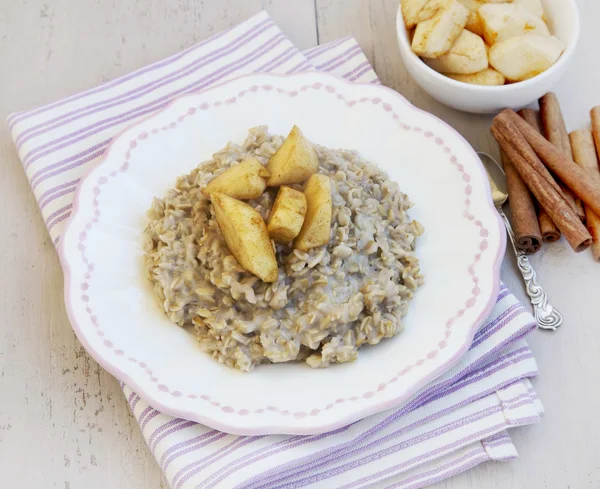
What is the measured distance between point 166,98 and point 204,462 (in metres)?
1.66

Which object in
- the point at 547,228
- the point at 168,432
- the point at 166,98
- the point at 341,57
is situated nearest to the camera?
the point at 168,432

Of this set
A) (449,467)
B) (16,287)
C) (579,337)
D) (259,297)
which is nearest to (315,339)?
(259,297)

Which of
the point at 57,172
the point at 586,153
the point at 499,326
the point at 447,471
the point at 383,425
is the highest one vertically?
the point at 57,172

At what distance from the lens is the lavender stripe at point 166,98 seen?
3.30 meters

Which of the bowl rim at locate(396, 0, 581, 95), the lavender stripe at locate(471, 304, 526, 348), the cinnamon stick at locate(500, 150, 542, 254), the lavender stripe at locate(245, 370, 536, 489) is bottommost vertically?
the lavender stripe at locate(245, 370, 536, 489)

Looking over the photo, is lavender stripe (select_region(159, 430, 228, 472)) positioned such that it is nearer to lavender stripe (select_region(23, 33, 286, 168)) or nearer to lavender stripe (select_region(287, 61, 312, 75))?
lavender stripe (select_region(23, 33, 286, 168))

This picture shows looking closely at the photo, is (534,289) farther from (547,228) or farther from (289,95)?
(289,95)

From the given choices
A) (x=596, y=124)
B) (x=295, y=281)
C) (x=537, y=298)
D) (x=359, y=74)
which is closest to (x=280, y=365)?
(x=295, y=281)

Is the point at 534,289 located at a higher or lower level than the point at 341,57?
lower

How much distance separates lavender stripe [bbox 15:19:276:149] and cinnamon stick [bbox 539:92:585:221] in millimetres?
1261

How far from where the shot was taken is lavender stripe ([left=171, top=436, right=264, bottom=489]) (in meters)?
2.51

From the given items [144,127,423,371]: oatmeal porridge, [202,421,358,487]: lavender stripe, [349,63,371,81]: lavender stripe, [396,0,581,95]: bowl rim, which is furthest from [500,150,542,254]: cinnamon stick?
[202,421,358,487]: lavender stripe

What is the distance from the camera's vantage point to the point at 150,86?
350 centimetres

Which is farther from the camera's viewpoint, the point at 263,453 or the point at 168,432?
the point at 168,432
